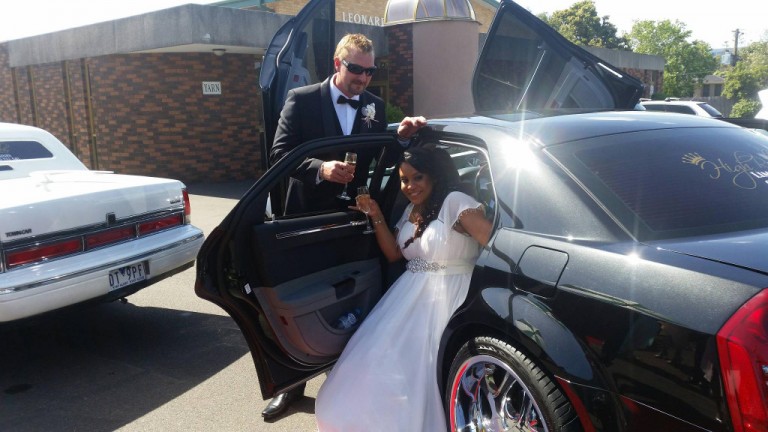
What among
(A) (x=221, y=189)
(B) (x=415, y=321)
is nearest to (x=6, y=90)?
(A) (x=221, y=189)

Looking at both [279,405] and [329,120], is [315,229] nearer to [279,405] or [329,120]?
[329,120]

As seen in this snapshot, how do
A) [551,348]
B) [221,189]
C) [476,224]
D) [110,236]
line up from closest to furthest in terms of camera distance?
[551,348] < [476,224] < [110,236] < [221,189]

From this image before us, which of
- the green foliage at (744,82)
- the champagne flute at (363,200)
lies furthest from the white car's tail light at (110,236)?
the green foliage at (744,82)

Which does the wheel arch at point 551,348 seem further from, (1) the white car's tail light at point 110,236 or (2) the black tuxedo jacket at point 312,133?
(1) the white car's tail light at point 110,236

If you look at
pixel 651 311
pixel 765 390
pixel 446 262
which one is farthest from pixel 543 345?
pixel 446 262

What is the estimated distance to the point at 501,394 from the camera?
7.59 feet

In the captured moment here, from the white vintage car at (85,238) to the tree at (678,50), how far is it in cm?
5126

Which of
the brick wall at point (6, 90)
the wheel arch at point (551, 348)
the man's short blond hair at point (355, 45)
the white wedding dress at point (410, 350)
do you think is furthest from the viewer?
the brick wall at point (6, 90)

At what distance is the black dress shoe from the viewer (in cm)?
328

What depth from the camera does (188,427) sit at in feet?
10.6

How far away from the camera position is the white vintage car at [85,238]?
3.50m

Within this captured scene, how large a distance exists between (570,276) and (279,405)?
1969 millimetres

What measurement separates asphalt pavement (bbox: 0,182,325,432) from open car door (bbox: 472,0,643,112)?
2.42 meters

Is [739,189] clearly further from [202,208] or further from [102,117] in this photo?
[102,117]
